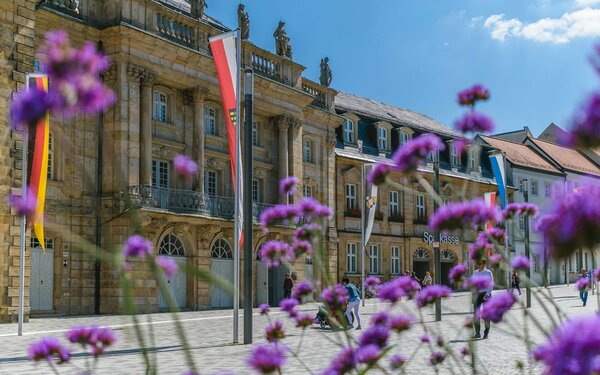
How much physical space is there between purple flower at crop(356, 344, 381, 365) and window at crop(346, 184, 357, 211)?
137ft

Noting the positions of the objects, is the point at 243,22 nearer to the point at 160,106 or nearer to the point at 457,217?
the point at 160,106

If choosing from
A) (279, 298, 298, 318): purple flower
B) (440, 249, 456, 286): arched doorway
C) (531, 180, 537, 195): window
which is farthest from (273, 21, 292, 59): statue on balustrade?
(279, 298, 298, 318): purple flower

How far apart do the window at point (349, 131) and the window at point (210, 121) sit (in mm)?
12838

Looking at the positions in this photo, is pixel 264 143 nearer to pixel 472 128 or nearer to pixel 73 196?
pixel 73 196

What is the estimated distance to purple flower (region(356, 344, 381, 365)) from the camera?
8.10ft

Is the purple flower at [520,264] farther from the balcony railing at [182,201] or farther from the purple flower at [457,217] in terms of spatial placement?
the balcony railing at [182,201]

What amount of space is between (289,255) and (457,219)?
1.41 m

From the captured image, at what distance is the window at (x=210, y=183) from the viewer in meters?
34.0

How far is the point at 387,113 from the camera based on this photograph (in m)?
53.2

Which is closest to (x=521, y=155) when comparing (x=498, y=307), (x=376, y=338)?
(x=498, y=307)

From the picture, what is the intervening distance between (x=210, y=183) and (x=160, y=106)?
466 centimetres

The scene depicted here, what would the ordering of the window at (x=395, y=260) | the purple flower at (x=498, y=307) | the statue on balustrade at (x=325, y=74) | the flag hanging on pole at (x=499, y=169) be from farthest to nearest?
the window at (x=395, y=260) < the statue on balustrade at (x=325, y=74) < the flag hanging on pole at (x=499, y=169) < the purple flower at (x=498, y=307)

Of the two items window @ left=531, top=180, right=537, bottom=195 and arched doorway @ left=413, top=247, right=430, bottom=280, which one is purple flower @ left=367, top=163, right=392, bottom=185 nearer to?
arched doorway @ left=413, top=247, right=430, bottom=280

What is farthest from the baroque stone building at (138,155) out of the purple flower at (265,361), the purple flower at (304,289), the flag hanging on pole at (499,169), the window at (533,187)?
the window at (533,187)
